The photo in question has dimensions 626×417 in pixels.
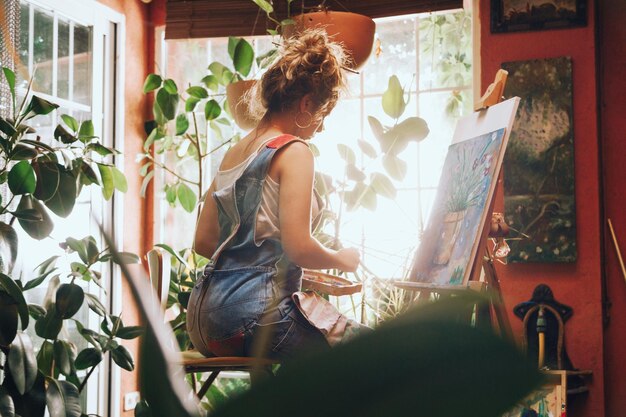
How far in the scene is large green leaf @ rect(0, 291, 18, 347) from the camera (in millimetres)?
2230

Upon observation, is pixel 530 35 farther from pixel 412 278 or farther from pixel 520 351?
pixel 520 351

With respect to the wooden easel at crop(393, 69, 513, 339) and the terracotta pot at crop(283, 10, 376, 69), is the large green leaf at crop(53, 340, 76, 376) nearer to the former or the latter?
the wooden easel at crop(393, 69, 513, 339)

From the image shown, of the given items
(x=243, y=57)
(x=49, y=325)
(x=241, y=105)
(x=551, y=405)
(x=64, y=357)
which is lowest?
(x=551, y=405)

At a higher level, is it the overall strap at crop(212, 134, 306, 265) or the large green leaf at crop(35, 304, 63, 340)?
the overall strap at crop(212, 134, 306, 265)

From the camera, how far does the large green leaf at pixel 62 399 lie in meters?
2.39

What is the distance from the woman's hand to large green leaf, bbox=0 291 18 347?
110cm

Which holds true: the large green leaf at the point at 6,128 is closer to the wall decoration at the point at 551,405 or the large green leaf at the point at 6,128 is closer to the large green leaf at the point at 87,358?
the large green leaf at the point at 87,358

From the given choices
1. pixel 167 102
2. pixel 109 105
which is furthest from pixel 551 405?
pixel 109 105

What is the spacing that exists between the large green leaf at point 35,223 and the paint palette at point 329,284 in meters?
0.97

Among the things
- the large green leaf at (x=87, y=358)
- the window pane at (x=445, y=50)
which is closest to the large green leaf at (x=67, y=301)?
the large green leaf at (x=87, y=358)

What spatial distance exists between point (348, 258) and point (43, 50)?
2358 mm

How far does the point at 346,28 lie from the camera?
3.07 m

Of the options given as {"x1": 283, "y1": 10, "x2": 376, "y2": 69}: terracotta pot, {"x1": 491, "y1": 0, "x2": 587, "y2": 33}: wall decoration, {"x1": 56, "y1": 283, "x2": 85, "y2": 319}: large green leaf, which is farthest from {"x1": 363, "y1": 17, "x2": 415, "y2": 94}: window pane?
{"x1": 56, "y1": 283, "x2": 85, "y2": 319}: large green leaf

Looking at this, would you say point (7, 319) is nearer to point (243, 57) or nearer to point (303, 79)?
point (303, 79)
